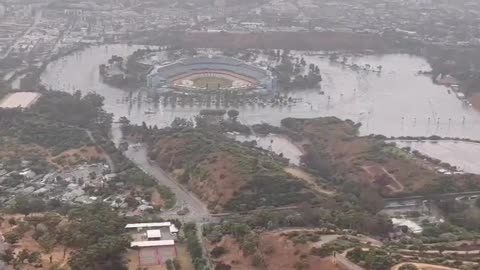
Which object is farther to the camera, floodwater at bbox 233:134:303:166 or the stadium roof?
the stadium roof

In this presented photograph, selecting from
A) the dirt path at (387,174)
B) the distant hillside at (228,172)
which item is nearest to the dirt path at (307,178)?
the distant hillside at (228,172)

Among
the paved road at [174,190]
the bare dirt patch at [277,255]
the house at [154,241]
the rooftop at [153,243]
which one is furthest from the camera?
the paved road at [174,190]

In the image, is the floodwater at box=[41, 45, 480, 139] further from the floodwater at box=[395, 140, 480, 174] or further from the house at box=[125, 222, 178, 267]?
the house at box=[125, 222, 178, 267]

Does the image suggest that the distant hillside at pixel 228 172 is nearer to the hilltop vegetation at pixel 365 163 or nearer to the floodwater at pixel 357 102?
the hilltop vegetation at pixel 365 163

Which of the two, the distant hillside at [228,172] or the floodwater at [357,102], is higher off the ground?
the floodwater at [357,102]

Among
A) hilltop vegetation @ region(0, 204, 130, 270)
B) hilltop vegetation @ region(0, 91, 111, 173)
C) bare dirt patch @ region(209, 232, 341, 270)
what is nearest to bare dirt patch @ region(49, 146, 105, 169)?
hilltop vegetation @ region(0, 91, 111, 173)
